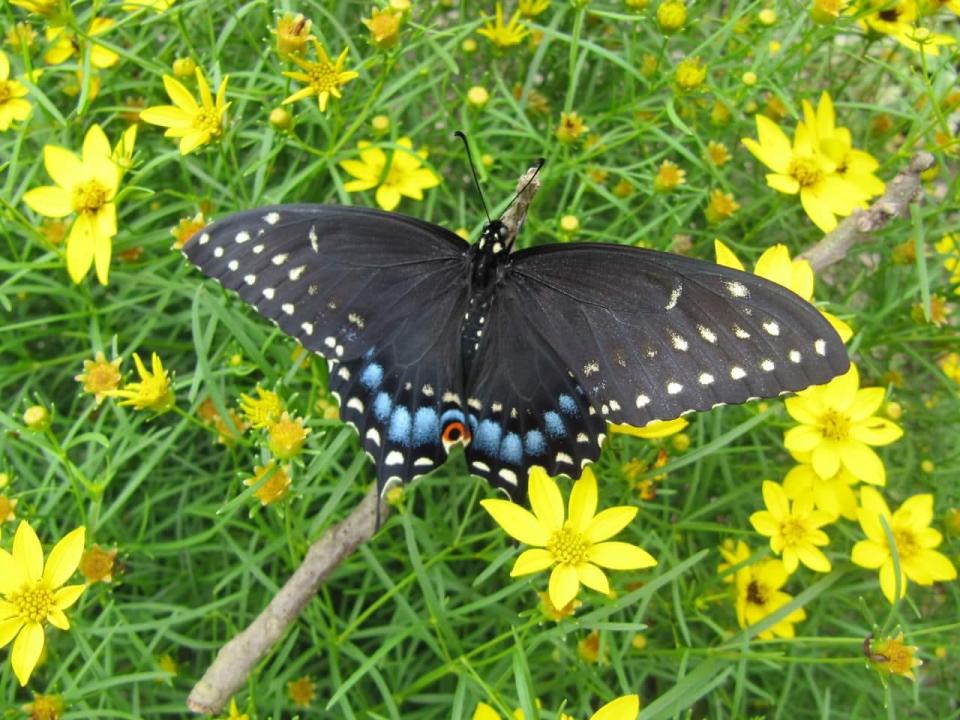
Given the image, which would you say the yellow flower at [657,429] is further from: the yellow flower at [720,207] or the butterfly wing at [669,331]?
the yellow flower at [720,207]

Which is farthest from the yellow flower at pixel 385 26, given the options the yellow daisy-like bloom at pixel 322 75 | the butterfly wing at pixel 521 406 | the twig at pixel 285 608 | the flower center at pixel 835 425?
the flower center at pixel 835 425

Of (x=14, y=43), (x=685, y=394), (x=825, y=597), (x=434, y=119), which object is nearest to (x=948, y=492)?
(x=825, y=597)

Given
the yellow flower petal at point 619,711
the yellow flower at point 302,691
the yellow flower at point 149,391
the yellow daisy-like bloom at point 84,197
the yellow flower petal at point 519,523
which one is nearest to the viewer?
the yellow flower petal at point 619,711

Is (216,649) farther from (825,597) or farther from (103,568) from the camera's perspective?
(825,597)

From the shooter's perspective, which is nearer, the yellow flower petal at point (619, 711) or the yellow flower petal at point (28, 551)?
the yellow flower petal at point (619, 711)

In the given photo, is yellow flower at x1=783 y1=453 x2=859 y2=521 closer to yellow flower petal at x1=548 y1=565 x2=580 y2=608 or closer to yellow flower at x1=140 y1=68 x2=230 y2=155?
yellow flower petal at x1=548 y1=565 x2=580 y2=608

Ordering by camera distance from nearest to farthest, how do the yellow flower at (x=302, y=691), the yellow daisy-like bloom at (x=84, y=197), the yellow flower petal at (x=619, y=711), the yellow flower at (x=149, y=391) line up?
the yellow flower petal at (x=619, y=711)
the yellow flower at (x=149, y=391)
the yellow daisy-like bloom at (x=84, y=197)
the yellow flower at (x=302, y=691)

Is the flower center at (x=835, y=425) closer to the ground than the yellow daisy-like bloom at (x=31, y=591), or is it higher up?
higher up
